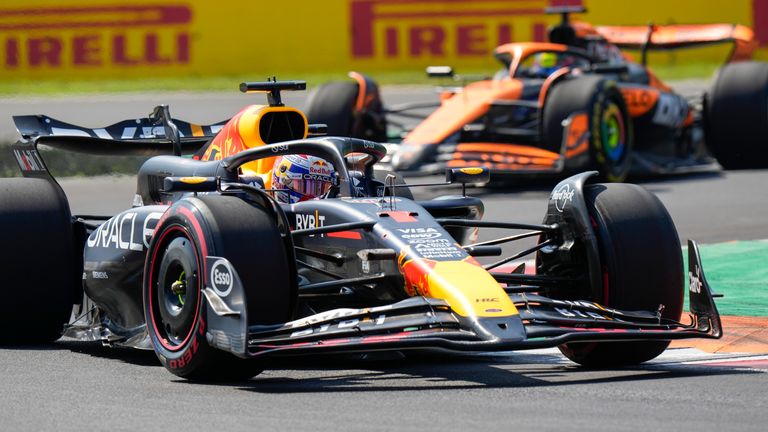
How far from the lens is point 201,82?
2655 centimetres

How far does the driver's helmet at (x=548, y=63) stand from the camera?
18859mm

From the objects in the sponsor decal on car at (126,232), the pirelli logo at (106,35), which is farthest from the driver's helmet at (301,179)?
the pirelli logo at (106,35)

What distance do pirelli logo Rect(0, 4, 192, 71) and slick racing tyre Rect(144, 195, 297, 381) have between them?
62.0ft

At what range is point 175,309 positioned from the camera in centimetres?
786

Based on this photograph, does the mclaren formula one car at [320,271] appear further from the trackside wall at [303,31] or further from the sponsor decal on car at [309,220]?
the trackside wall at [303,31]

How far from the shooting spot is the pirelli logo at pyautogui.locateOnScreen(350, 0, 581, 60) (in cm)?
2744

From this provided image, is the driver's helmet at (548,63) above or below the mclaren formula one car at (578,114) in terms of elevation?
above

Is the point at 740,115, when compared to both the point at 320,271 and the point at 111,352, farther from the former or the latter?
the point at 320,271

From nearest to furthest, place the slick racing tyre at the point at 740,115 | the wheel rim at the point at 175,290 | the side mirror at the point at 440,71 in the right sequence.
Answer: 1. the wheel rim at the point at 175,290
2. the side mirror at the point at 440,71
3. the slick racing tyre at the point at 740,115

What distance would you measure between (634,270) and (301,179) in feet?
6.89

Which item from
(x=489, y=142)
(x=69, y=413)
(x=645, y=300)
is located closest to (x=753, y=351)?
(x=645, y=300)

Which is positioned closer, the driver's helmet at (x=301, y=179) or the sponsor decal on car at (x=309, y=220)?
the sponsor decal on car at (x=309, y=220)

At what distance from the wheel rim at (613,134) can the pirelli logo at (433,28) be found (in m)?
9.45

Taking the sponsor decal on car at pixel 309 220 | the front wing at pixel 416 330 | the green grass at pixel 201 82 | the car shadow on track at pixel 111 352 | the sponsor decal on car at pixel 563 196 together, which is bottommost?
the green grass at pixel 201 82
